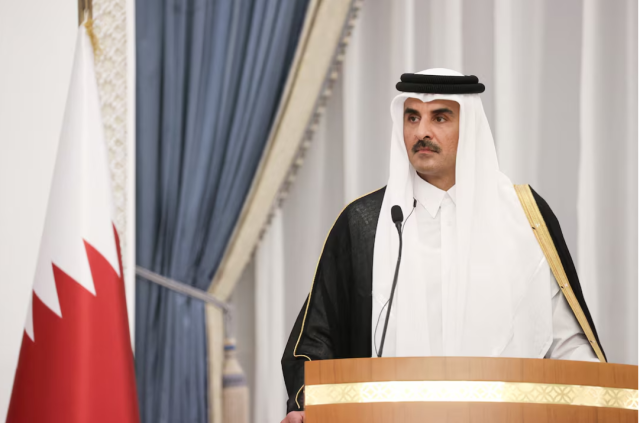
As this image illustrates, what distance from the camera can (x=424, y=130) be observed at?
2.35 metres

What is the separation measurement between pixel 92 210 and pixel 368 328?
1.10 m

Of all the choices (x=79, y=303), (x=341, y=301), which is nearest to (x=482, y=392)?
(x=341, y=301)

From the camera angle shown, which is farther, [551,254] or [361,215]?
[361,215]

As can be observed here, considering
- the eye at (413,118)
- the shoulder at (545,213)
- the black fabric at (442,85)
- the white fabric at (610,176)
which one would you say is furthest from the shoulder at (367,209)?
the white fabric at (610,176)

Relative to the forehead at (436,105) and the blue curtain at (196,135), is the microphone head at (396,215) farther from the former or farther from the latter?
the blue curtain at (196,135)

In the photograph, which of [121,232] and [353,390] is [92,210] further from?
[353,390]

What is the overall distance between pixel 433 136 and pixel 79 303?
4.39 feet

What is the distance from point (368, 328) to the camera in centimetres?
230

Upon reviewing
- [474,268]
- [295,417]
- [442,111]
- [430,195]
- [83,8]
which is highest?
[83,8]

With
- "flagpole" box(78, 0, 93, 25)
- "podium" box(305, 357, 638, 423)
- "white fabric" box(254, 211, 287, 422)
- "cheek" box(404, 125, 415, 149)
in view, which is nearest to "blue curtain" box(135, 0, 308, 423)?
"white fabric" box(254, 211, 287, 422)

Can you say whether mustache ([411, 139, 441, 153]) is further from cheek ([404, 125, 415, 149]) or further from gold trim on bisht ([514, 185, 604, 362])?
gold trim on bisht ([514, 185, 604, 362])

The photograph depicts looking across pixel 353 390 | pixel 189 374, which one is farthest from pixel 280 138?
pixel 353 390

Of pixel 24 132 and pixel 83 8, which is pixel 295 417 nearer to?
pixel 83 8

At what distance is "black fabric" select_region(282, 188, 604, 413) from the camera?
2.28 metres
